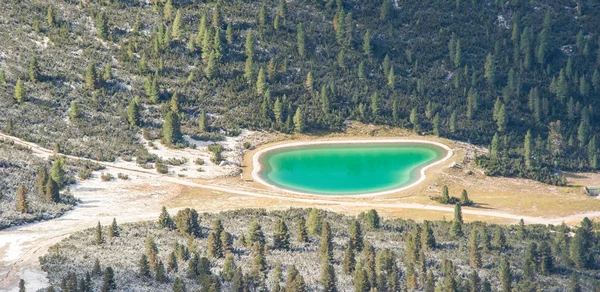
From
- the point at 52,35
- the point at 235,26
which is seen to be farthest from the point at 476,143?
the point at 52,35

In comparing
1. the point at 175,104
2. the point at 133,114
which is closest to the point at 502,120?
the point at 175,104

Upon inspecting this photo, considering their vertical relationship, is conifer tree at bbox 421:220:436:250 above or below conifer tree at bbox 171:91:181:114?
below

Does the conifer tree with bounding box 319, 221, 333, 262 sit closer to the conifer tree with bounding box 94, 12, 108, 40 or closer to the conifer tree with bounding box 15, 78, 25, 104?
the conifer tree with bounding box 15, 78, 25, 104

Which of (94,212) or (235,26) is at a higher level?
(235,26)

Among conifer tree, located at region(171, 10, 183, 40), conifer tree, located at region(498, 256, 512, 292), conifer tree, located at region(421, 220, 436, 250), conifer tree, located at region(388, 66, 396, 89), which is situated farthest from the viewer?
conifer tree, located at region(171, 10, 183, 40)

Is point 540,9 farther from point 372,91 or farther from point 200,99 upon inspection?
point 200,99

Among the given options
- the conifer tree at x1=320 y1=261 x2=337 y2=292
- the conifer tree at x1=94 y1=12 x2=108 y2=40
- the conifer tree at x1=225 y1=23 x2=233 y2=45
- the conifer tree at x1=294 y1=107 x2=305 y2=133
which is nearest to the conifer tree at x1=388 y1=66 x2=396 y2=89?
the conifer tree at x1=294 y1=107 x2=305 y2=133

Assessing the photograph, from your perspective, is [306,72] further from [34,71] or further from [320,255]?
[320,255]
